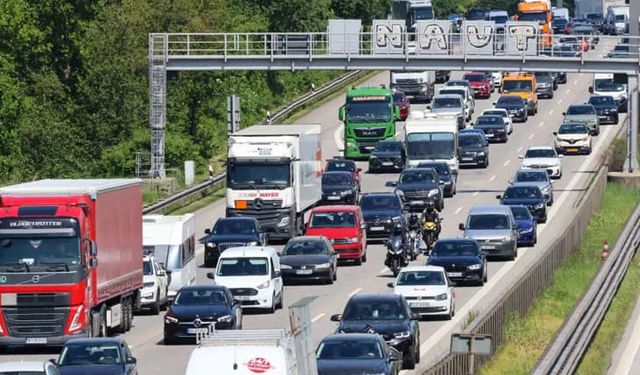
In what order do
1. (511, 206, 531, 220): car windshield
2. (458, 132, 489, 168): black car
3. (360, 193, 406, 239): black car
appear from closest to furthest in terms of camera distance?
(511, 206, 531, 220): car windshield < (360, 193, 406, 239): black car < (458, 132, 489, 168): black car

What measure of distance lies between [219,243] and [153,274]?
27.0 feet

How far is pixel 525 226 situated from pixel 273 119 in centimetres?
3640

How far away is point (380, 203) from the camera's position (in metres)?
59.9

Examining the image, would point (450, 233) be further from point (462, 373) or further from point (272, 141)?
point (462, 373)

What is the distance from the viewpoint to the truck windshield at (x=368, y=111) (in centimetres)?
8007

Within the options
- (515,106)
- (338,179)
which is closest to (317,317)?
(338,179)

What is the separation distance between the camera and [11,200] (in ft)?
134

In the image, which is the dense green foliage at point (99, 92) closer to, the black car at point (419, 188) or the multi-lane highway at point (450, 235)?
the multi-lane highway at point (450, 235)

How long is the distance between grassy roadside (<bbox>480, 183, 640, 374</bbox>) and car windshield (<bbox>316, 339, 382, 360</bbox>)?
15.6 feet

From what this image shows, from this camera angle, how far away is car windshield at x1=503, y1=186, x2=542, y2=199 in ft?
209

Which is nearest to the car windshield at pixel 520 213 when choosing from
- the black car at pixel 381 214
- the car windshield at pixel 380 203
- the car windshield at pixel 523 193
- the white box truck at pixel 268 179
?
the black car at pixel 381 214

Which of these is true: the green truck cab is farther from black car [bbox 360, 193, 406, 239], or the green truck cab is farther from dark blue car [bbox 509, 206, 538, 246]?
dark blue car [bbox 509, 206, 538, 246]

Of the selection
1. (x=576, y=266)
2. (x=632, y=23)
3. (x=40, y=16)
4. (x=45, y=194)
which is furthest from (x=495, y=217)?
(x=40, y=16)

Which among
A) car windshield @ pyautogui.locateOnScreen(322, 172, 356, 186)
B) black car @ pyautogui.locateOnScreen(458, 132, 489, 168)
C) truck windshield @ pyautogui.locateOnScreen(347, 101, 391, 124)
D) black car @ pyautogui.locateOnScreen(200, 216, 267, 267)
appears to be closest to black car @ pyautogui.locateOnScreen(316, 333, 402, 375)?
black car @ pyautogui.locateOnScreen(200, 216, 267, 267)
